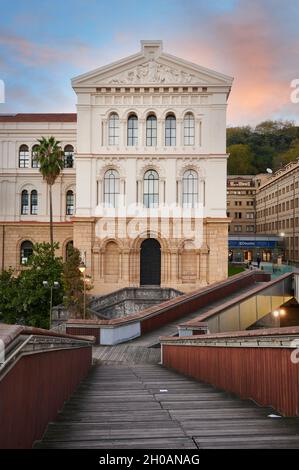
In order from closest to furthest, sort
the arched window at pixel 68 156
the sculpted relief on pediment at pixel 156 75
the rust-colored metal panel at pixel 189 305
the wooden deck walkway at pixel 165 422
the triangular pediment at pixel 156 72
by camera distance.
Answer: the wooden deck walkway at pixel 165 422 < the rust-colored metal panel at pixel 189 305 < the triangular pediment at pixel 156 72 < the sculpted relief on pediment at pixel 156 75 < the arched window at pixel 68 156

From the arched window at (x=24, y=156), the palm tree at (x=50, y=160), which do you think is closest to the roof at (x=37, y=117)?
the arched window at (x=24, y=156)

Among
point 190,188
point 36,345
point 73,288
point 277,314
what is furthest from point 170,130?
point 36,345

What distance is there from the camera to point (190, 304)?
25.6 metres

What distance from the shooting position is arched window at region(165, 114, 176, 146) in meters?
38.4

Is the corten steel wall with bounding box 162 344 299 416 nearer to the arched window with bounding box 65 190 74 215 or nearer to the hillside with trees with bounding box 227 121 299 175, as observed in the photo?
the arched window with bounding box 65 190 74 215

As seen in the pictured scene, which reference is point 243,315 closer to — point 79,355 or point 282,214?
point 79,355

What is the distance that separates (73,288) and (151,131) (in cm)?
1566

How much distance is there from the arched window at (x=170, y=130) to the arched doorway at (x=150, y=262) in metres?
7.69

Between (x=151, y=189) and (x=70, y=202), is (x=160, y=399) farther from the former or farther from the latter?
(x=70, y=202)

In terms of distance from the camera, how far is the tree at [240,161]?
355 feet

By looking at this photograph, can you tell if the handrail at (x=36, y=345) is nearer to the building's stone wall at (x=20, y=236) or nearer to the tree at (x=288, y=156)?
the building's stone wall at (x=20, y=236)

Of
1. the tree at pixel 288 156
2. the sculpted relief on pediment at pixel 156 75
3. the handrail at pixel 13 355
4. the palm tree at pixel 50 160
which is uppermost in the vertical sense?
the tree at pixel 288 156
